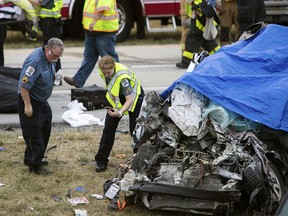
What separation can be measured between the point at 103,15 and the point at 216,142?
5304 millimetres

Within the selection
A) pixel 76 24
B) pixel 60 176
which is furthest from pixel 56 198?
pixel 76 24

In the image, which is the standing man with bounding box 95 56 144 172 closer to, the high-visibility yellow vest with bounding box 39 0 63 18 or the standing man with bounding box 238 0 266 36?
the high-visibility yellow vest with bounding box 39 0 63 18

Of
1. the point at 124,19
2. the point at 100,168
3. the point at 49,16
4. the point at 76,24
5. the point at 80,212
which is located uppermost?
the point at 49,16

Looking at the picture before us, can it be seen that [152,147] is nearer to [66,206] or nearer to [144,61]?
[66,206]

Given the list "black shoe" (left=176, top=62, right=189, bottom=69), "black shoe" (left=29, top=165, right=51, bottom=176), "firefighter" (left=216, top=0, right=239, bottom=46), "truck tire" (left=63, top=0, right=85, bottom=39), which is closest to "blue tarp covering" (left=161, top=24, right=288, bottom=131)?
"black shoe" (left=29, top=165, right=51, bottom=176)

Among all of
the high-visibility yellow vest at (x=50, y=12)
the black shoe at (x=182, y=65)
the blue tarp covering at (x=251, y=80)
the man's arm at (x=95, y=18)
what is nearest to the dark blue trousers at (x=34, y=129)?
the blue tarp covering at (x=251, y=80)

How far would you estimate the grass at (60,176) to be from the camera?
22.9 ft

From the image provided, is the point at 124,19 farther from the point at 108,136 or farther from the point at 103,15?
the point at 108,136

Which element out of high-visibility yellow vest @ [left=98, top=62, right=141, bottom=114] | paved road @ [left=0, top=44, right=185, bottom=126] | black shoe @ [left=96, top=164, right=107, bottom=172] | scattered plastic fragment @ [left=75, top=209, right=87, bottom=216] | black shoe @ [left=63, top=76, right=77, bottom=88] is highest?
high-visibility yellow vest @ [left=98, top=62, right=141, bottom=114]

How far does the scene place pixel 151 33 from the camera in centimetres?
1881

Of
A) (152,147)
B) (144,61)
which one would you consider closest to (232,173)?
(152,147)

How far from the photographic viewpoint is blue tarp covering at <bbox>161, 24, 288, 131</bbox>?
697 centimetres

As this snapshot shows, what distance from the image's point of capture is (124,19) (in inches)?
663

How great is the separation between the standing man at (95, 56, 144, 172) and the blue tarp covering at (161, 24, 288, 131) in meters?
0.56
